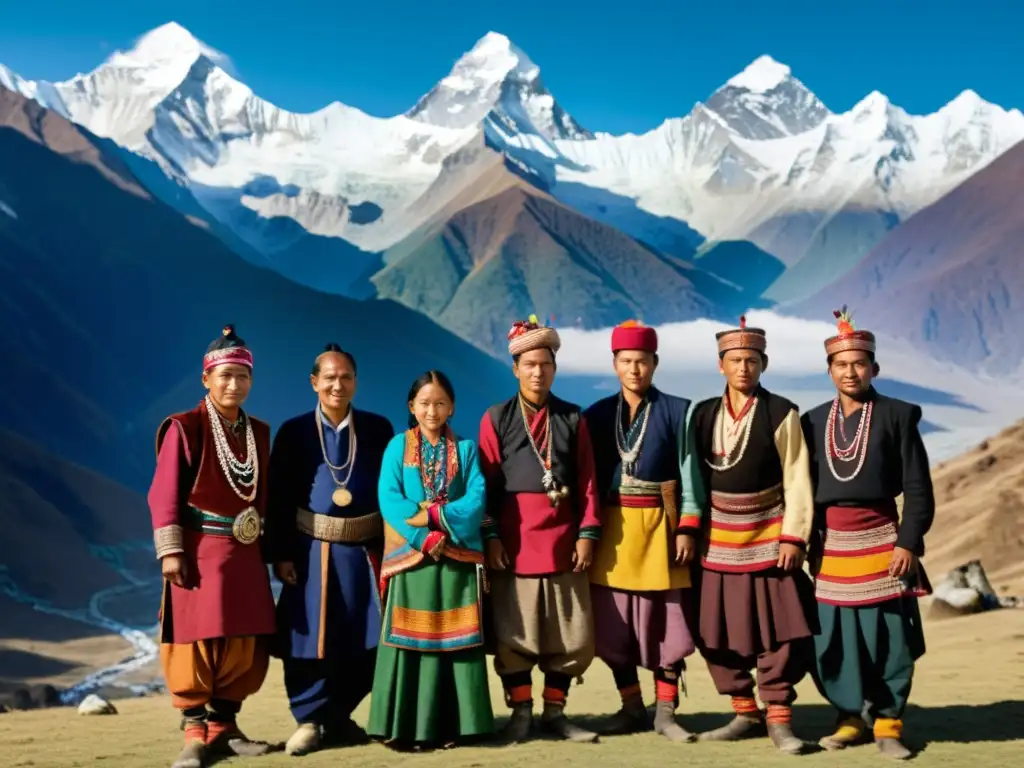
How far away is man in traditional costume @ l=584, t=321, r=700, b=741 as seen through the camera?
542cm

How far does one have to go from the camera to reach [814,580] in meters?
5.46

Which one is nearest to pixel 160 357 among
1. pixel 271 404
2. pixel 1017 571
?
pixel 271 404

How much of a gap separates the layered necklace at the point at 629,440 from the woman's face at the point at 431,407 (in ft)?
2.70

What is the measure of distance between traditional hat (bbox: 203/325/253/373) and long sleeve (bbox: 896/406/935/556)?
9.72 ft

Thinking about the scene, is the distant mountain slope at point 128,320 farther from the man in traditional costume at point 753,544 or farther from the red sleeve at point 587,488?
the man in traditional costume at point 753,544

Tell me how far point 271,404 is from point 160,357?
426 inches

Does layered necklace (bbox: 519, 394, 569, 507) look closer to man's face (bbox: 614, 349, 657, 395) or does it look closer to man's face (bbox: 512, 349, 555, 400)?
man's face (bbox: 512, 349, 555, 400)

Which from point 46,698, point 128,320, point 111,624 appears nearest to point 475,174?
point 128,320

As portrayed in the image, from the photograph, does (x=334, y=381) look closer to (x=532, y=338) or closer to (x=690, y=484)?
(x=532, y=338)

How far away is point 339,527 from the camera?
5371mm

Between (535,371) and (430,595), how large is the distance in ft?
3.68

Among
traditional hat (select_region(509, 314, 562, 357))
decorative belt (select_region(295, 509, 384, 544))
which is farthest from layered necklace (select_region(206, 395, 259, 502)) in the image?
traditional hat (select_region(509, 314, 562, 357))

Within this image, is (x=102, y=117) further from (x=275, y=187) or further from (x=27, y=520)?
(x=27, y=520)

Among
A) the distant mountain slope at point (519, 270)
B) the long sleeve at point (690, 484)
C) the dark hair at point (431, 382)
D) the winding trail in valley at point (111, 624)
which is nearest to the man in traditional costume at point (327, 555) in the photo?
the dark hair at point (431, 382)
